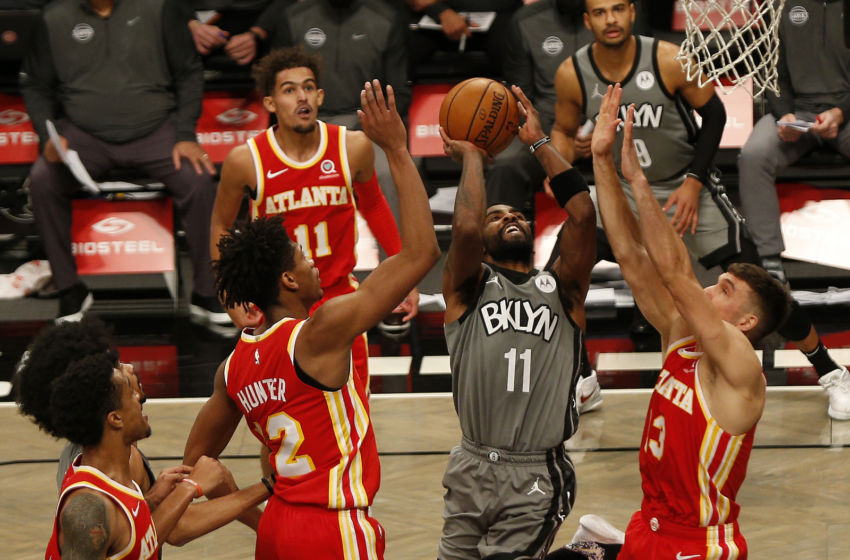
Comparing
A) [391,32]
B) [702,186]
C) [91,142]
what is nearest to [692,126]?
[702,186]

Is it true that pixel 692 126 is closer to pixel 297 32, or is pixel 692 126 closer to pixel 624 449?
pixel 624 449

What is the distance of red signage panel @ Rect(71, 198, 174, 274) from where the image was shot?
8094 mm

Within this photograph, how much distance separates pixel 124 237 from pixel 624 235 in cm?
480

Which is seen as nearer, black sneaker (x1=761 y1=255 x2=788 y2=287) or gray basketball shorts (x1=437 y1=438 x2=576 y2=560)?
gray basketball shorts (x1=437 y1=438 x2=576 y2=560)

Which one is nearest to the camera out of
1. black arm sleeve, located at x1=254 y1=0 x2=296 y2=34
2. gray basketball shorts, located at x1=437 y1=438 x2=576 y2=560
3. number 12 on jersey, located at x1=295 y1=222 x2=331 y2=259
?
gray basketball shorts, located at x1=437 y1=438 x2=576 y2=560

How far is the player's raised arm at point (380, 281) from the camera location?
3.40 metres

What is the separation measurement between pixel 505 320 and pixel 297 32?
14.3 ft

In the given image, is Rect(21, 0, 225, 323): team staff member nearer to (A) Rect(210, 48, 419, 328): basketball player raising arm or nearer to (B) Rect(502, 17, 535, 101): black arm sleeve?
(B) Rect(502, 17, 535, 101): black arm sleeve

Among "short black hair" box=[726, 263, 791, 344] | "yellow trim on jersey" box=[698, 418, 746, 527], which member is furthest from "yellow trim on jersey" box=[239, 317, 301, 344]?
"short black hair" box=[726, 263, 791, 344]

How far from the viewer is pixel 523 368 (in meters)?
4.11

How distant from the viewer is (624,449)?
5.74 meters

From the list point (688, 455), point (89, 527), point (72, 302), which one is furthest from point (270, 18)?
point (89, 527)

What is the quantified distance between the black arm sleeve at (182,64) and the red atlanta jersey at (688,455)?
4653 millimetres

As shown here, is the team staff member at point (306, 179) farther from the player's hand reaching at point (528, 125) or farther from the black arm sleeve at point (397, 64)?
the black arm sleeve at point (397, 64)
